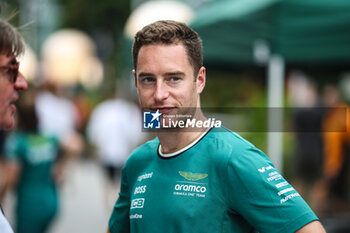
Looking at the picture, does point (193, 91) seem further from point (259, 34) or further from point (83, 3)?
point (83, 3)

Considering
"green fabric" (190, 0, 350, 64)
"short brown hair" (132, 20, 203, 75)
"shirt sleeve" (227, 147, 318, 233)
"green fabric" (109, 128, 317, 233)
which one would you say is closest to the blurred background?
"green fabric" (190, 0, 350, 64)

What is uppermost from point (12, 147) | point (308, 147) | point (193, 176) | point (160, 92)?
point (160, 92)

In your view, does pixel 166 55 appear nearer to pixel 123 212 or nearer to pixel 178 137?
pixel 178 137

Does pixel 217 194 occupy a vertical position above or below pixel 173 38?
below

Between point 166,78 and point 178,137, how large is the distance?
25 centimetres

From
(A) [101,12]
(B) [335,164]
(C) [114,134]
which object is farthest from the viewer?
(A) [101,12]

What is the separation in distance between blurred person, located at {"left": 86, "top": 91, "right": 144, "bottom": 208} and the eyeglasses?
23.2ft

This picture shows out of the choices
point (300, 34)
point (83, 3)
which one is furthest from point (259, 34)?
point (83, 3)

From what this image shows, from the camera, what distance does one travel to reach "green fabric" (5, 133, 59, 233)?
17.1 feet

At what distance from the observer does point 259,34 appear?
5176 millimetres

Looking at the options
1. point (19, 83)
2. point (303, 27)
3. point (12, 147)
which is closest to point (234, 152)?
point (19, 83)

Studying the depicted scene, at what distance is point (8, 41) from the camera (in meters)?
2.19

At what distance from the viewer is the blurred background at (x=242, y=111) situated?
16.0ft

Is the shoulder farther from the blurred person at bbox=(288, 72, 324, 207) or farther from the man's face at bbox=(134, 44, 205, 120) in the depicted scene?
the blurred person at bbox=(288, 72, 324, 207)
